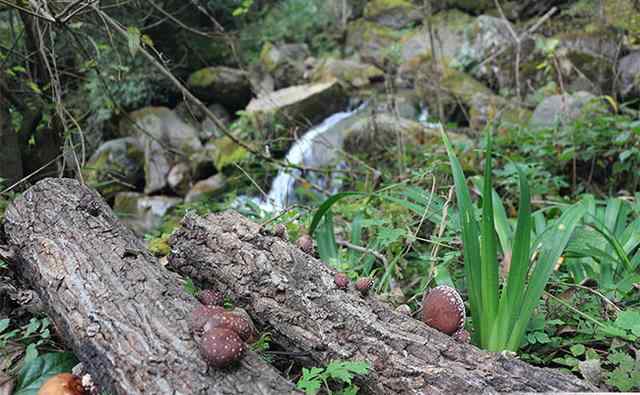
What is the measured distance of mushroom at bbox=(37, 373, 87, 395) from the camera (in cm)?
126

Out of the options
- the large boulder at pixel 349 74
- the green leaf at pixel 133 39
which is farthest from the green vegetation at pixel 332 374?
the large boulder at pixel 349 74

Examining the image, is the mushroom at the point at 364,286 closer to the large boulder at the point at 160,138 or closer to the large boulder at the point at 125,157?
the large boulder at the point at 160,138

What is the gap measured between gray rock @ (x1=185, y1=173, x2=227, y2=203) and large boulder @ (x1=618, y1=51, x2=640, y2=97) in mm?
5852

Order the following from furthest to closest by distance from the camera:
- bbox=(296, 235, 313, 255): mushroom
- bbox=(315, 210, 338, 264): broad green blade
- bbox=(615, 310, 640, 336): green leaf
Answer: bbox=(315, 210, 338, 264): broad green blade → bbox=(296, 235, 313, 255): mushroom → bbox=(615, 310, 640, 336): green leaf

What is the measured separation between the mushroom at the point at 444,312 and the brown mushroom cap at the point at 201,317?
0.71 metres

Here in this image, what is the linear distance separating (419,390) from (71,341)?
1.05m

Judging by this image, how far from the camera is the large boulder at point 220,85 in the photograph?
9.39 meters

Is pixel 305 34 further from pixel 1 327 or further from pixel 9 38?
pixel 1 327

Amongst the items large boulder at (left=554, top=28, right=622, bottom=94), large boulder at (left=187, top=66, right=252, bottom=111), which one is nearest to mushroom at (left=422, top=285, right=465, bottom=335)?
large boulder at (left=554, top=28, right=622, bottom=94)

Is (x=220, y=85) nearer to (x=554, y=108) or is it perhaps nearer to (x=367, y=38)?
(x=367, y=38)

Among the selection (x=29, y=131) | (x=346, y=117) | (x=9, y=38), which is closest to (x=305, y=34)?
(x=346, y=117)

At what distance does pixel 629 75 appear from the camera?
6262 mm

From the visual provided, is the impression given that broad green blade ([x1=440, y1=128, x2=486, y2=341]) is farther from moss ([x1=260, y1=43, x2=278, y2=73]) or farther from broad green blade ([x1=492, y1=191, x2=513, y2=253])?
moss ([x1=260, y1=43, x2=278, y2=73])

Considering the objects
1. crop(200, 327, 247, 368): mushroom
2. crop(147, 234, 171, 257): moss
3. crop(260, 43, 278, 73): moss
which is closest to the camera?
crop(200, 327, 247, 368): mushroom
